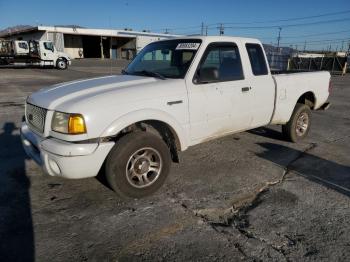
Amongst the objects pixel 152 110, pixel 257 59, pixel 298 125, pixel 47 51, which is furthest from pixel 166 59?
pixel 47 51

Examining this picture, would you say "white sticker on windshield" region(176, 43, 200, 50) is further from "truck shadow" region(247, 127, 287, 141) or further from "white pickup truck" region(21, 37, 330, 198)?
"truck shadow" region(247, 127, 287, 141)

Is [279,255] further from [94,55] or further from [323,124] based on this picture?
[94,55]

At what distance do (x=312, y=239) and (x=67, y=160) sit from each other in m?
2.51

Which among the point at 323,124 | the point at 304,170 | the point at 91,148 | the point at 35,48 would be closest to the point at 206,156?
the point at 304,170

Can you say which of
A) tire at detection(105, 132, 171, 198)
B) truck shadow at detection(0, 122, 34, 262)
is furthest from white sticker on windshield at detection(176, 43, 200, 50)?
truck shadow at detection(0, 122, 34, 262)

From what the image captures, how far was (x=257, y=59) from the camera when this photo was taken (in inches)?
201

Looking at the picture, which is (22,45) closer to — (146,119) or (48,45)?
(48,45)

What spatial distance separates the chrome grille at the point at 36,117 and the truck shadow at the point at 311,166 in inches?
134

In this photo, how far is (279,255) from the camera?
9.07 ft

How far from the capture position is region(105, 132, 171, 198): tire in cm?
346

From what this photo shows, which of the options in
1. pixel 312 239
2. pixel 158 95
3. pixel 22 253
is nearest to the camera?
pixel 22 253

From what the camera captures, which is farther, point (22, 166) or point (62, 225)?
point (22, 166)

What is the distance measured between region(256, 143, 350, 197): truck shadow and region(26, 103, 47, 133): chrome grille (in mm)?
3401

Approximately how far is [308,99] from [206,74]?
3.05 m
